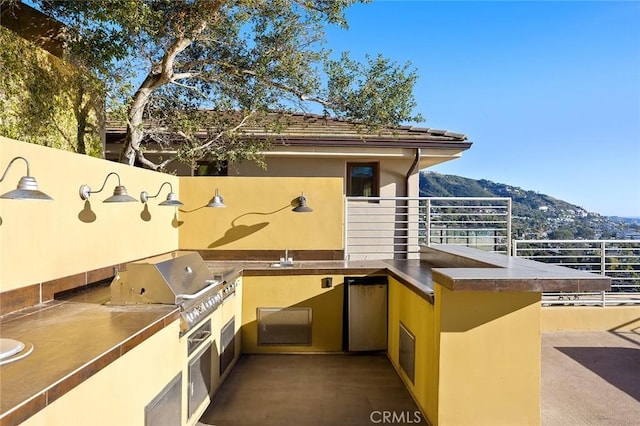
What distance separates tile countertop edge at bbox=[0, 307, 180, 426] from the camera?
1352 mm

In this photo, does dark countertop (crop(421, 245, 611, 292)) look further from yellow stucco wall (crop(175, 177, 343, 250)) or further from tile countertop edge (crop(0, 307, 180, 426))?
yellow stucco wall (crop(175, 177, 343, 250))

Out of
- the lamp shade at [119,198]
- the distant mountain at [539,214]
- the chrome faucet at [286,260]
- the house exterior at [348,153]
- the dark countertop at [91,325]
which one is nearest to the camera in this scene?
the dark countertop at [91,325]

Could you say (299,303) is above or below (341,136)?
below

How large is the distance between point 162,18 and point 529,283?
6.35 meters

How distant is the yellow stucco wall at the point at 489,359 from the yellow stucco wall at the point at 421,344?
0.43 ft

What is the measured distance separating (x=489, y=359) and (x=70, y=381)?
3.07m

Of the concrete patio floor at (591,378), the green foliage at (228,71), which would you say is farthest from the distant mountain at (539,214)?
the green foliage at (228,71)

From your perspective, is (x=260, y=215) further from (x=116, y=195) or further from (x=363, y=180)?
(x=363, y=180)

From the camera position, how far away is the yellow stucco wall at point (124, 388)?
1679 mm

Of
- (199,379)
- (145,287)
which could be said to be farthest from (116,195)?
(199,379)

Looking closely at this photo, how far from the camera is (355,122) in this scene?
7.66 m

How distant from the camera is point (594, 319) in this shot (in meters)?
6.18

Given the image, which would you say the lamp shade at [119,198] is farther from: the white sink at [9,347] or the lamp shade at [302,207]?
the lamp shade at [302,207]

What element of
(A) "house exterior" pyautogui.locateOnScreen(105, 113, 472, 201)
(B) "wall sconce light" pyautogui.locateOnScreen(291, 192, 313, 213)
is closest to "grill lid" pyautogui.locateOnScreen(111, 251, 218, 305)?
(B) "wall sconce light" pyautogui.locateOnScreen(291, 192, 313, 213)
